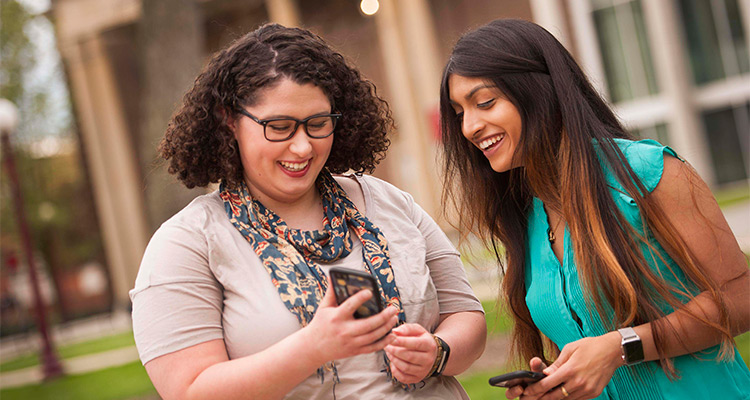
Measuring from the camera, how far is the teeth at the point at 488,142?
285cm

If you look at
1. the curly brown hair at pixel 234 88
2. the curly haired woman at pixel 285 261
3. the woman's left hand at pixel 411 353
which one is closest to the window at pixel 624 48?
the curly haired woman at pixel 285 261

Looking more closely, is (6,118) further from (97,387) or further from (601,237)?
(601,237)

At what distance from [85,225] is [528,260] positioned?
28.9 metres

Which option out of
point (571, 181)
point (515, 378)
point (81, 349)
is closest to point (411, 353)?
point (515, 378)

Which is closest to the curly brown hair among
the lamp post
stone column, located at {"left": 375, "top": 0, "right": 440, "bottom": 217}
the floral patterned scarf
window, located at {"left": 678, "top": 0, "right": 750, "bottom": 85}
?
the floral patterned scarf

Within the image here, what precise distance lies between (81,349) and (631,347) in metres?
17.7

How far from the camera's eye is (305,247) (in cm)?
255

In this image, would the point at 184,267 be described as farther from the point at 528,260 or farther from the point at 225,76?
the point at 528,260

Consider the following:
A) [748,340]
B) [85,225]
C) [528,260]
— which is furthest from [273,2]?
[528,260]

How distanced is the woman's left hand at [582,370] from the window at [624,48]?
21833mm

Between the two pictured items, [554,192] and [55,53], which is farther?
[55,53]

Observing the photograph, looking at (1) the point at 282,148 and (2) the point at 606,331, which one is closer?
(1) the point at 282,148

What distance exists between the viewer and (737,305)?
2527 mm

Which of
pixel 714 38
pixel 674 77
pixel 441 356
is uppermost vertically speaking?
pixel 714 38
